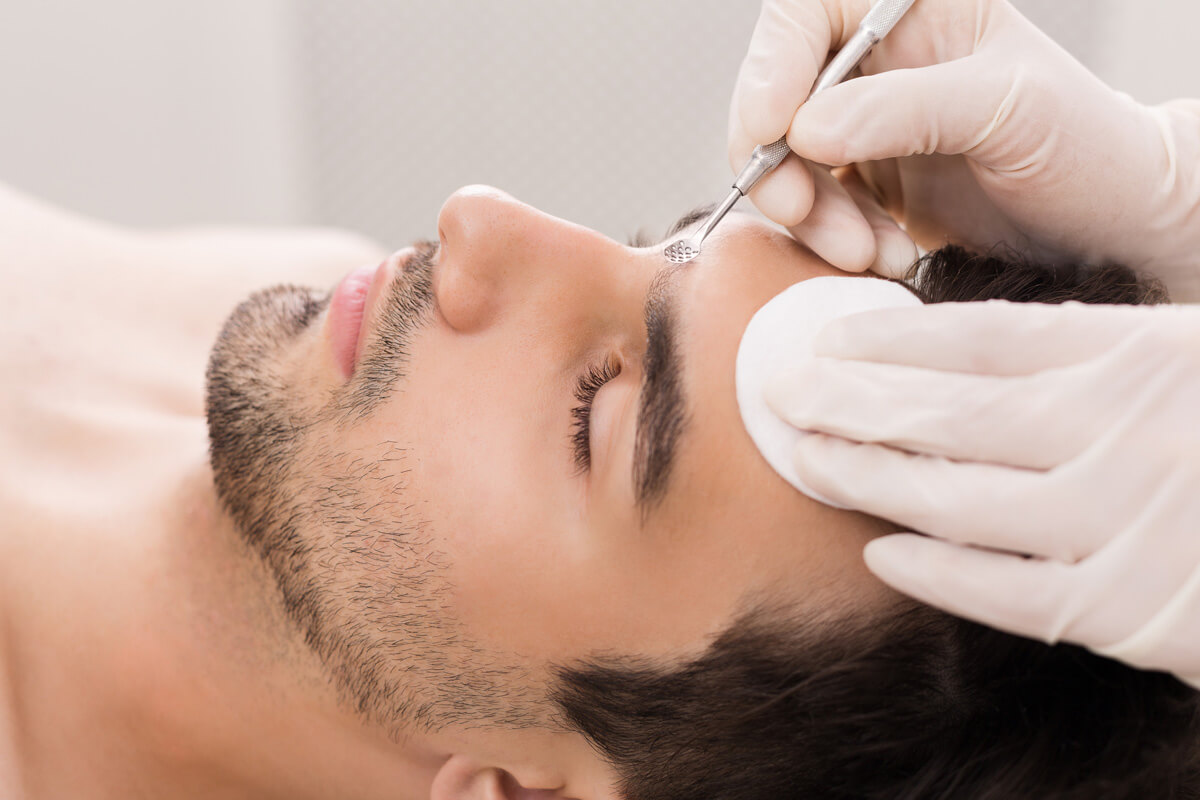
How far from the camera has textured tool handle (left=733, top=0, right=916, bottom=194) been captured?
902mm

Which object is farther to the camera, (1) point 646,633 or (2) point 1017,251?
(2) point 1017,251

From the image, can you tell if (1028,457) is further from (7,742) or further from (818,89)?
(7,742)

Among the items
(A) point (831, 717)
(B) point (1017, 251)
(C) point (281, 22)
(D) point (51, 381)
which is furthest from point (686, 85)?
(A) point (831, 717)

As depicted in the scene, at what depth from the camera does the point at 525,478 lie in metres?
0.86

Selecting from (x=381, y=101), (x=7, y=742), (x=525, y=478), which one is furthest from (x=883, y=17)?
(x=381, y=101)

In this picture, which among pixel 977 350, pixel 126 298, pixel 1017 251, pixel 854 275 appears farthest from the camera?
pixel 126 298

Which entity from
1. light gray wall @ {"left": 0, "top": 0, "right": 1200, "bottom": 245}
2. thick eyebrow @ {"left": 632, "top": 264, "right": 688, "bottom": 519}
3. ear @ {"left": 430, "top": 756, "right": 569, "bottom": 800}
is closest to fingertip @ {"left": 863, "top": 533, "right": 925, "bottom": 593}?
thick eyebrow @ {"left": 632, "top": 264, "right": 688, "bottom": 519}

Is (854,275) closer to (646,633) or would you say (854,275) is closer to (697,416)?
(697,416)

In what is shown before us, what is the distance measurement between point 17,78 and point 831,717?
6.78ft

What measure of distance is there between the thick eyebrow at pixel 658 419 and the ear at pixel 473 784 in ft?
1.20

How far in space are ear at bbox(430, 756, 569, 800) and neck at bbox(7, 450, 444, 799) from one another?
0.05m

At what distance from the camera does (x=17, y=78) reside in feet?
6.34

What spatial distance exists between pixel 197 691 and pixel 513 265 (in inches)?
24.2

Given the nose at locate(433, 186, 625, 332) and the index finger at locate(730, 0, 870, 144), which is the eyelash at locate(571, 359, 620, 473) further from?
the index finger at locate(730, 0, 870, 144)
